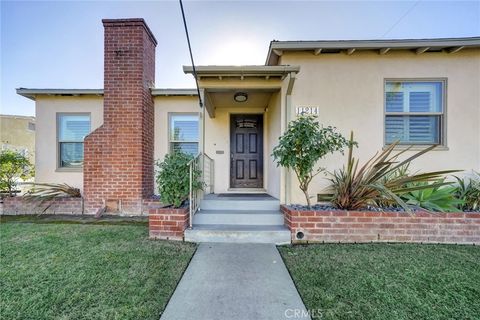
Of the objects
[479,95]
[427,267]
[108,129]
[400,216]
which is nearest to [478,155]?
[479,95]

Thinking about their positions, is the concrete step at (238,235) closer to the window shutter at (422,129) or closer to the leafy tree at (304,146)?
the leafy tree at (304,146)

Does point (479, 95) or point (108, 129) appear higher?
point (479, 95)

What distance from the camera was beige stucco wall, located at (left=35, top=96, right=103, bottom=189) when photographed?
6.83 meters

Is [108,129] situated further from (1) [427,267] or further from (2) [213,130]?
(1) [427,267]

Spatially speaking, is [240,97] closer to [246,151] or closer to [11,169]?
[246,151]

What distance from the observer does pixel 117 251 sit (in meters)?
3.29

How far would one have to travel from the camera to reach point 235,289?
2.39 metres

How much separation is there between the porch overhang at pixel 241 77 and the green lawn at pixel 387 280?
3.09m

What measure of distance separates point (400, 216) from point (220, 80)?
4.01 m

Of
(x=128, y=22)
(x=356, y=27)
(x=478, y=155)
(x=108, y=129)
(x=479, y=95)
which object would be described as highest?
(x=356, y=27)

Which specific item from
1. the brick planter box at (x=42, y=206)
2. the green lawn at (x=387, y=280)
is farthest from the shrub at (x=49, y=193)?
the green lawn at (x=387, y=280)

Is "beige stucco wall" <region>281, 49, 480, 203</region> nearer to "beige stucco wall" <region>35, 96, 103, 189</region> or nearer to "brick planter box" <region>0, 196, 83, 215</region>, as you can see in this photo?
"beige stucco wall" <region>35, 96, 103, 189</region>

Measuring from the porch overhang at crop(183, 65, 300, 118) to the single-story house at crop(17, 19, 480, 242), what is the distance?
0.02 meters

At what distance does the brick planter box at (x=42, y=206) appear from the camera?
5.86 m
